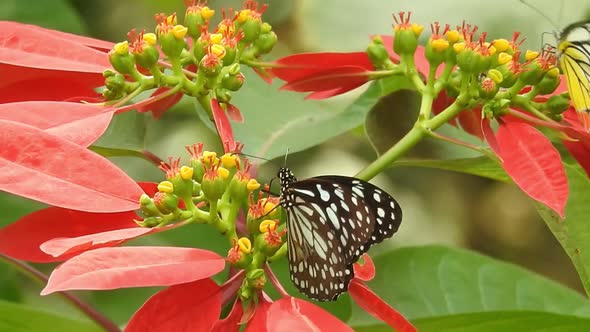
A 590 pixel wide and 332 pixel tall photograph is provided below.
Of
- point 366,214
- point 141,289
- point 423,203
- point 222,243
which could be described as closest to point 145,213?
point 366,214

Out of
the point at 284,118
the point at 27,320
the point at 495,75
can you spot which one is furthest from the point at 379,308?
the point at 284,118

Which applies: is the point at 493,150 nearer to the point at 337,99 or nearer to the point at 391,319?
the point at 391,319

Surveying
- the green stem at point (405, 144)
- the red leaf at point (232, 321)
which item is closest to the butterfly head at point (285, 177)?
the green stem at point (405, 144)

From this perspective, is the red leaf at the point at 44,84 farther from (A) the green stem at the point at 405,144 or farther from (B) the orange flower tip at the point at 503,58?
(B) the orange flower tip at the point at 503,58

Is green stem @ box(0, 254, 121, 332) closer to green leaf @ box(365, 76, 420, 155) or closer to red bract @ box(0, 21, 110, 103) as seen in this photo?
red bract @ box(0, 21, 110, 103)

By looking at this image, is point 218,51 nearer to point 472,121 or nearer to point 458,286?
point 472,121

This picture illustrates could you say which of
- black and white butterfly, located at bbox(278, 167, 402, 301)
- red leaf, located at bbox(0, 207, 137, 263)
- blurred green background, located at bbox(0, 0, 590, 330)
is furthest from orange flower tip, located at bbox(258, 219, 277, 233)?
blurred green background, located at bbox(0, 0, 590, 330)

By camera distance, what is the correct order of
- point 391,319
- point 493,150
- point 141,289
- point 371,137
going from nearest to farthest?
point 391,319 < point 493,150 < point 371,137 < point 141,289
